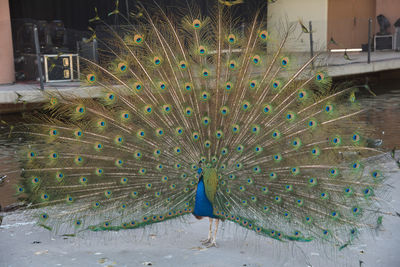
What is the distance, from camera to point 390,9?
23.0 metres

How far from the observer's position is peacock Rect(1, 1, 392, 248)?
419 cm

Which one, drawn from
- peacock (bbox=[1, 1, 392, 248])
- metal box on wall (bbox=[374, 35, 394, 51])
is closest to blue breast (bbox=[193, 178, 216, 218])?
peacock (bbox=[1, 1, 392, 248])

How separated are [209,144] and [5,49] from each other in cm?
1004

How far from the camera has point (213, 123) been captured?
4418 millimetres

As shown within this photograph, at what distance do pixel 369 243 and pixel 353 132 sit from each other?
3.14ft

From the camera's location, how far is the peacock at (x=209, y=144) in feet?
13.8

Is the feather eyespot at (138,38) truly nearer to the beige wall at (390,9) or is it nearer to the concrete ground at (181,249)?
Result: the concrete ground at (181,249)

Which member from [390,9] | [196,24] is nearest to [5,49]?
[196,24]

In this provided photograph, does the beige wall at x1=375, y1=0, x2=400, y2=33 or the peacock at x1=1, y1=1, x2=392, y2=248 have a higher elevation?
the beige wall at x1=375, y1=0, x2=400, y2=33

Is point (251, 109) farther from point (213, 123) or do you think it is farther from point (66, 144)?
point (66, 144)

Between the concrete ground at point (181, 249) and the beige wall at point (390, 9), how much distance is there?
64.4 ft

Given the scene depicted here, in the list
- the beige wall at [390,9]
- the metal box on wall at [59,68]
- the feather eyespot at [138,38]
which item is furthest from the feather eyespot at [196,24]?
the beige wall at [390,9]

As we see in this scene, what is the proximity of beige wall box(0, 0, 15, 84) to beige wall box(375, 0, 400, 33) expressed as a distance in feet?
52.1

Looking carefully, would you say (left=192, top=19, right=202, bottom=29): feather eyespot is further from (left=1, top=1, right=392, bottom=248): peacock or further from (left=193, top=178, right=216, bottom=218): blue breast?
(left=193, top=178, right=216, bottom=218): blue breast
